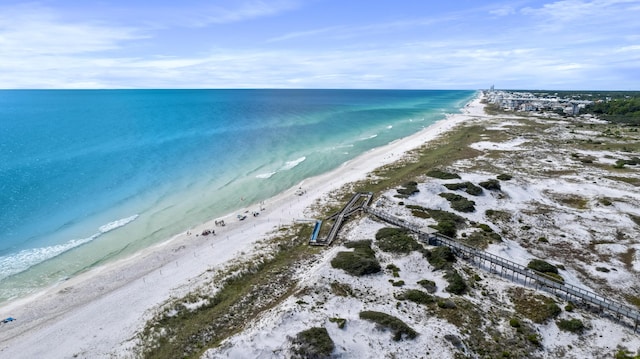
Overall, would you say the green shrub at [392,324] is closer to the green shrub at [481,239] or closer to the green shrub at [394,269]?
the green shrub at [394,269]

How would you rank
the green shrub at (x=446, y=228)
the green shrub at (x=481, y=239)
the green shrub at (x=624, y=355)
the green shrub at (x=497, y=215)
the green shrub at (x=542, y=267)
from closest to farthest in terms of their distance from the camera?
the green shrub at (x=624, y=355) → the green shrub at (x=542, y=267) → the green shrub at (x=481, y=239) → the green shrub at (x=446, y=228) → the green shrub at (x=497, y=215)

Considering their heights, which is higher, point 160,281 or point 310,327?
point 310,327

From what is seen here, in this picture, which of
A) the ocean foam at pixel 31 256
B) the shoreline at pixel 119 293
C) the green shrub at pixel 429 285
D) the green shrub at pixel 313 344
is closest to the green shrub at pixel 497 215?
the green shrub at pixel 429 285

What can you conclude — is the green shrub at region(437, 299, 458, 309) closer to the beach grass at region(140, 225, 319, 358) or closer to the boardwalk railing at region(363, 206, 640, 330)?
the boardwalk railing at region(363, 206, 640, 330)

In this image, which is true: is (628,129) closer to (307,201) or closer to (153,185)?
(307,201)

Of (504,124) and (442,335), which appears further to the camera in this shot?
(504,124)

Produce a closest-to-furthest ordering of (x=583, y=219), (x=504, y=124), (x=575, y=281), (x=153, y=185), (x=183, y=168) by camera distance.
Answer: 1. (x=575, y=281)
2. (x=583, y=219)
3. (x=153, y=185)
4. (x=183, y=168)
5. (x=504, y=124)

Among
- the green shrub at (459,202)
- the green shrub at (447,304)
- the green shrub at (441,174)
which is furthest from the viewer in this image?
the green shrub at (441,174)

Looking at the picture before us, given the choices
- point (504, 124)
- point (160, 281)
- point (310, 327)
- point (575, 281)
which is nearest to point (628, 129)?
point (504, 124)

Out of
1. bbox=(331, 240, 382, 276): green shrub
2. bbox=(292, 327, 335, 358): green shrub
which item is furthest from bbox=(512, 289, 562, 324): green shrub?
bbox=(292, 327, 335, 358): green shrub
